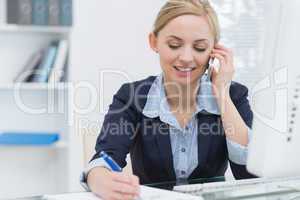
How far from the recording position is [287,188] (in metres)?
0.82

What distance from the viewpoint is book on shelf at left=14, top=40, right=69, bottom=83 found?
225cm

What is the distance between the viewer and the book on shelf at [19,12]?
216cm

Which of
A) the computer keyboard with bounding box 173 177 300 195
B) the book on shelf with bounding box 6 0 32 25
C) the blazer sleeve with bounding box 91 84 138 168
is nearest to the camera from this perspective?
the computer keyboard with bounding box 173 177 300 195

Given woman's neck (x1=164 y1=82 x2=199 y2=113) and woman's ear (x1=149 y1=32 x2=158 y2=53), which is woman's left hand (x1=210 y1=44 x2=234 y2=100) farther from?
woman's ear (x1=149 y1=32 x2=158 y2=53)

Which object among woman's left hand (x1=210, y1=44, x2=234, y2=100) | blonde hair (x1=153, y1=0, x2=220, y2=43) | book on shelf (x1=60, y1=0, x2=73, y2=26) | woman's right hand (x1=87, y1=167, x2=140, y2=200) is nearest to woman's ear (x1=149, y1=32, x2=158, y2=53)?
blonde hair (x1=153, y1=0, x2=220, y2=43)

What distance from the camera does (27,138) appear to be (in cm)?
229

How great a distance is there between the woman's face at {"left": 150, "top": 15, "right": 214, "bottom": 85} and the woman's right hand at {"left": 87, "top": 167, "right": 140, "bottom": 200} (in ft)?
1.98

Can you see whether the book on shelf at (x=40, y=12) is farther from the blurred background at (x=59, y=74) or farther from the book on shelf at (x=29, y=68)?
the book on shelf at (x=29, y=68)

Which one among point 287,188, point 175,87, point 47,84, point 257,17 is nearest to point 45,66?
point 47,84

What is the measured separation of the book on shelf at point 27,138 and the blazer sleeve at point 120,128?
1.04 metres

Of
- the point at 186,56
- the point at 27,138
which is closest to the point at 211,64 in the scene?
the point at 186,56

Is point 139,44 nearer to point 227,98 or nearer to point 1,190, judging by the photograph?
point 1,190

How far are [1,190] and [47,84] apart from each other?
69 cm
